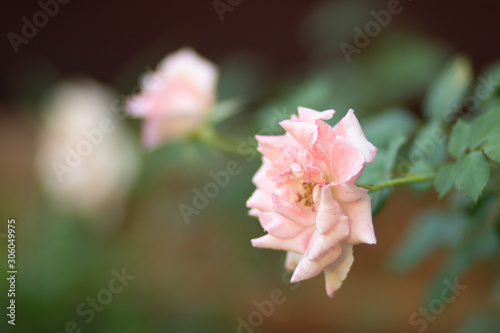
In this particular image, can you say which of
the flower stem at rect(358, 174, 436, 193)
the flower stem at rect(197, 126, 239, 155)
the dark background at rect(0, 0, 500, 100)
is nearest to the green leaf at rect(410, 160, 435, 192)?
the flower stem at rect(358, 174, 436, 193)

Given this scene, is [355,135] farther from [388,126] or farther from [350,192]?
[388,126]

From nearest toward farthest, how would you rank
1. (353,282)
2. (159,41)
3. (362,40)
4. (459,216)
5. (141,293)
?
(459,216) < (362,40) < (141,293) < (353,282) < (159,41)

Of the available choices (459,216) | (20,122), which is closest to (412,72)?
(459,216)

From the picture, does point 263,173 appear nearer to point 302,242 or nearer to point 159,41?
point 302,242

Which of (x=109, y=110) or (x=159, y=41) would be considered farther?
(x=159, y=41)

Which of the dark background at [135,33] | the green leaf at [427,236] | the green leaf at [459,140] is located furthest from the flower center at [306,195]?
the dark background at [135,33]

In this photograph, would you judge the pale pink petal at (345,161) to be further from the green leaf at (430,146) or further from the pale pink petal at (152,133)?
the pale pink petal at (152,133)

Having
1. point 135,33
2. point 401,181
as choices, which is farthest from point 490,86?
point 135,33
